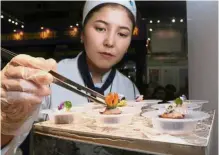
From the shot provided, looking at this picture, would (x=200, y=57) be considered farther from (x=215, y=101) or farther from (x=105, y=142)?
(x=105, y=142)

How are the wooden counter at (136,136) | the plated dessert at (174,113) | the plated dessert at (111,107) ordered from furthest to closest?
the plated dessert at (111,107) < the plated dessert at (174,113) < the wooden counter at (136,136)

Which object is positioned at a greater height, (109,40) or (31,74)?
(109,40)

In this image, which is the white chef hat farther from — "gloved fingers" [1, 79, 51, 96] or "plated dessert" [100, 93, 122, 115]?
"gloved fingers" [1, 79, 51, 96]

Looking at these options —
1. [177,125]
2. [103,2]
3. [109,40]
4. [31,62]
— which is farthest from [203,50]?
[31,62]

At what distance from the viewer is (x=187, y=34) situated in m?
1.55

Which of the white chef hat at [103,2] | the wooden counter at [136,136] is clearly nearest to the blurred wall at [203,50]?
the white chef hat at [103,2]

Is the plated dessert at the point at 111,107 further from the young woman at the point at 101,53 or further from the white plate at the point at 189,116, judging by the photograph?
the young woman at the point at 101,53

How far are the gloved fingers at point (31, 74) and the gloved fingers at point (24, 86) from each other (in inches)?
0.5

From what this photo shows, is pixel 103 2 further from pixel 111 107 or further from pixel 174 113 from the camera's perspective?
pixel 174 113

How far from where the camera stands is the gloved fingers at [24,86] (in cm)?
64

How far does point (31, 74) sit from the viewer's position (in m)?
0.62

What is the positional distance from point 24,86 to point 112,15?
106 cm

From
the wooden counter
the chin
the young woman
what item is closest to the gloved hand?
the wooden counter

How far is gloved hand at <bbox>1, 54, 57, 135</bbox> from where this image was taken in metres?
0.62
